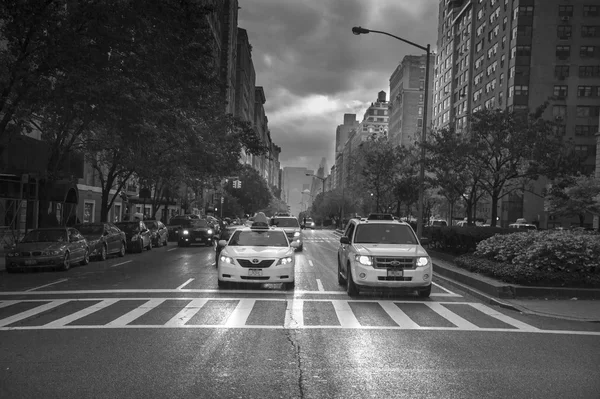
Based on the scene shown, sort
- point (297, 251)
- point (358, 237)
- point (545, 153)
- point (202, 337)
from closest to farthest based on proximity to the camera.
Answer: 1. point (202, 337)
2. point (358, 237)
3. point (545, 153)
4. point (297, 251)

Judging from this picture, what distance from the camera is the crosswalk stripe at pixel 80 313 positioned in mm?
9164

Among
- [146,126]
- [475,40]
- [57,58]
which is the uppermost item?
[475,40]

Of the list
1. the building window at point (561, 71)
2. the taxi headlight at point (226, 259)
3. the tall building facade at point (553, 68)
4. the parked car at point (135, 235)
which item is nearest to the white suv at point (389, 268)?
the taxi headlight at point (226, 259)

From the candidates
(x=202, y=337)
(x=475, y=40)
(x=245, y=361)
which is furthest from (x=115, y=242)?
(x=475, y=40)

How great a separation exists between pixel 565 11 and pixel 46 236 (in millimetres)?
71600

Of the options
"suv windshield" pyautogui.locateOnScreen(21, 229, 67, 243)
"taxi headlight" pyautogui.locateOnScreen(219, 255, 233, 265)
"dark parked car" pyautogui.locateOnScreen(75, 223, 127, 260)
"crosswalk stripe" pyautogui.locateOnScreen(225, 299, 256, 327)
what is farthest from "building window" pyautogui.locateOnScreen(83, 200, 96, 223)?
"crosswalk stripe" pyautogui.locateOnScreen(225, 299, 256, 327)

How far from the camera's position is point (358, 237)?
45.1ft

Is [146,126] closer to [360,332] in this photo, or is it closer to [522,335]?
[360,332]

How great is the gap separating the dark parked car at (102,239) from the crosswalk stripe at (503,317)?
1619 cm

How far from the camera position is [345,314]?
10.4 meters

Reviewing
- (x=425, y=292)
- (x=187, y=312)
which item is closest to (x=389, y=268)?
(x=425, y=292)

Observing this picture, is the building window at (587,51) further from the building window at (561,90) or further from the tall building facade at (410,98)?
the tall building facade at (410,98)

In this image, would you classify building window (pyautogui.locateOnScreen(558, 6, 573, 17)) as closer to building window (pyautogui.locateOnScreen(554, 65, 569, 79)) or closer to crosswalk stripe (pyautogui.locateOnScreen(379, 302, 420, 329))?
building window (pyautogui.locateOnScreen(554, 65, 569, 79))

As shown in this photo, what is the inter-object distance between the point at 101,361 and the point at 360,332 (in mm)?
3978
